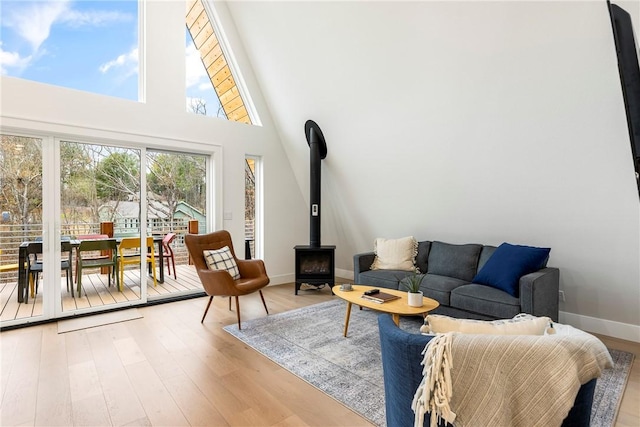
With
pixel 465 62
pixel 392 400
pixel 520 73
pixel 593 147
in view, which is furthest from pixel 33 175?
pixel 593 147

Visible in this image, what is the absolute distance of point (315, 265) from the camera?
4.84 m

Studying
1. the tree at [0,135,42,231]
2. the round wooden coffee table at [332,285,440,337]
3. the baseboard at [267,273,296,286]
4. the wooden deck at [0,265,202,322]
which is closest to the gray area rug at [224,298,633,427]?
the round wooden coffee table at [332,285,440,337]

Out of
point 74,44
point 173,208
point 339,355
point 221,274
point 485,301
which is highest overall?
point 74,44

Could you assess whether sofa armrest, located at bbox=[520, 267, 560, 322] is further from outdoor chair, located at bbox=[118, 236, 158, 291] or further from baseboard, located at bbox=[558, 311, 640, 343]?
outdoor chair, located at bbox=[118, 236, 158, 291]

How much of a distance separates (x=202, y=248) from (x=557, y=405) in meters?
3.42

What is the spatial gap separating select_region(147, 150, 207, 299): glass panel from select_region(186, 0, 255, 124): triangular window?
0.81 meters

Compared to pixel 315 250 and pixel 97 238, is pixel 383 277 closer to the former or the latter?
pixel 315 250

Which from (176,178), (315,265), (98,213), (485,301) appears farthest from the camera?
(315,265)

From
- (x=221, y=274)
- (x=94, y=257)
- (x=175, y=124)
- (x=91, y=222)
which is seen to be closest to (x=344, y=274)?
(x=221, y=274)

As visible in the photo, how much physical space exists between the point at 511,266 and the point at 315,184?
8.82 ft

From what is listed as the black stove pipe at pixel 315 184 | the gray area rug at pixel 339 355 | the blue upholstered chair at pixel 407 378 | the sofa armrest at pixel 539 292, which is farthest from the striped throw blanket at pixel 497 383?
the black stove pipe at pixel 315 184

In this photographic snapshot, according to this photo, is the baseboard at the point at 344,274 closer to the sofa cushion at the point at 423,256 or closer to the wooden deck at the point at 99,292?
the sofa cushion at the point at 423,256

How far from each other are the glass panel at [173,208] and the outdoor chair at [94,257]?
490mm

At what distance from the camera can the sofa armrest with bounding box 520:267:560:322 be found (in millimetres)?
2764
